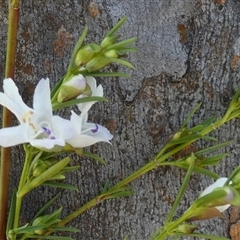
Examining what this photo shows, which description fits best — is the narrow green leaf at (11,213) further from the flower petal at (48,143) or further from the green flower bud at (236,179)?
the green flower bud at (236,179)

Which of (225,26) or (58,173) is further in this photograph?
(225,26)

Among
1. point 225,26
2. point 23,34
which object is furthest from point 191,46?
point 23,34

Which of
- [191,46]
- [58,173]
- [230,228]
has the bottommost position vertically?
[230,228]

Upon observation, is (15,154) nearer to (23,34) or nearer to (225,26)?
(23,34)

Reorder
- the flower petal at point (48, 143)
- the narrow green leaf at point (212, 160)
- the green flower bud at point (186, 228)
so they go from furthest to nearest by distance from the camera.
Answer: the narrow green leaf at point (212, 160), the green flower bud at point (186, 228), the flower petal at point (48, 143)

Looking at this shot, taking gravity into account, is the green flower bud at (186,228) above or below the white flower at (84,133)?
below

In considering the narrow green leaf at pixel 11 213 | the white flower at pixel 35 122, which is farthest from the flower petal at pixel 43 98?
the narrow green leaf at pixel 11 213

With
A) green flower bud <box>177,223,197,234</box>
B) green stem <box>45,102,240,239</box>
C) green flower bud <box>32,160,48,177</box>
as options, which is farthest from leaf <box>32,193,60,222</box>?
green flower bud <box>177,223,197,234</box>
